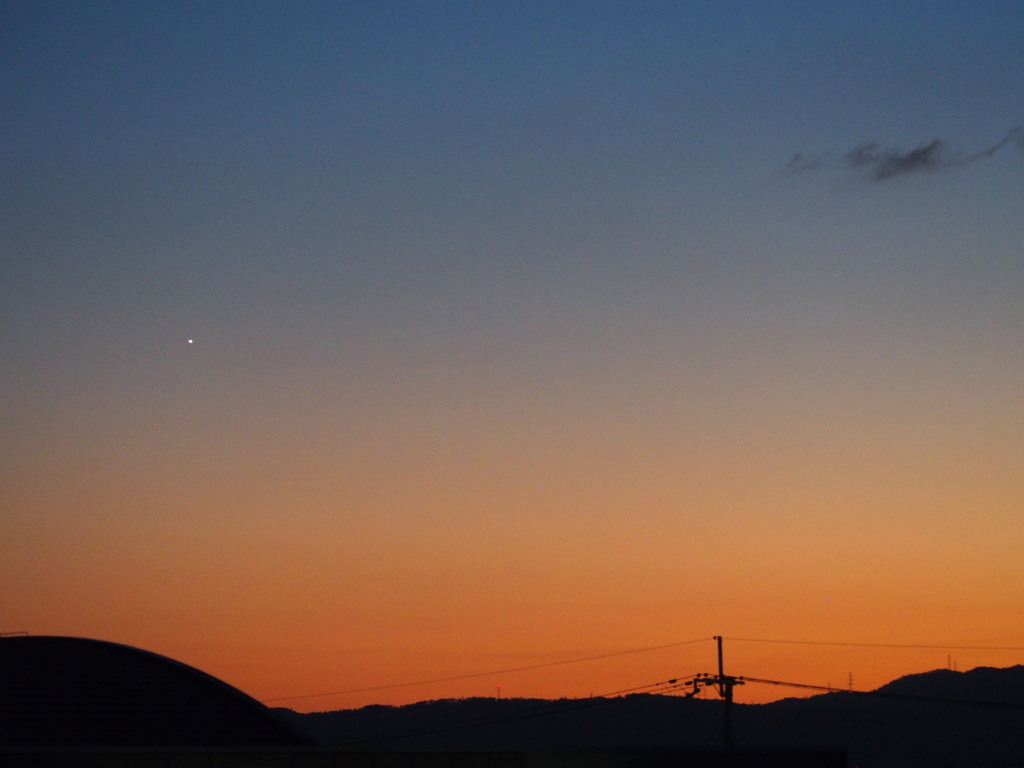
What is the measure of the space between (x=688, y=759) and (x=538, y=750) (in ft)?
20.4

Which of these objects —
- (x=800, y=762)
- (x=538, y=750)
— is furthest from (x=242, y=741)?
(x=800, y=762)

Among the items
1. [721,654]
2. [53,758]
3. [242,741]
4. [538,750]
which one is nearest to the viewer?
[538,750]

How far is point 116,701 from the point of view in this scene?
68938mm

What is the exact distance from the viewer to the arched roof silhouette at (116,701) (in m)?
65.9

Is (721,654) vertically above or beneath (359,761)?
above

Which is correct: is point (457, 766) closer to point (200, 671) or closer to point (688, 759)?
point (688, 759)

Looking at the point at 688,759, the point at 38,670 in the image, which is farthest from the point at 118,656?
the point at 688,759

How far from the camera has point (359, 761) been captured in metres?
51.2

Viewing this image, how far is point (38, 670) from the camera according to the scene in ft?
228

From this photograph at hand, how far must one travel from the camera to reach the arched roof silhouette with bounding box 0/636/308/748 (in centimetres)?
6594

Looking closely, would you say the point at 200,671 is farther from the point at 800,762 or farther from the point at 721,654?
the point at 721,654

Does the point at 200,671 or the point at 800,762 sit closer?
the point at 800,762

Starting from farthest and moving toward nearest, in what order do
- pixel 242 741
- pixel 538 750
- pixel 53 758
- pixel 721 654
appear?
pixel 721 654 → pixel 242 741 → pixel 53 758 → pixel 538 750

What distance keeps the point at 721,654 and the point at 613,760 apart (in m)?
49.7
